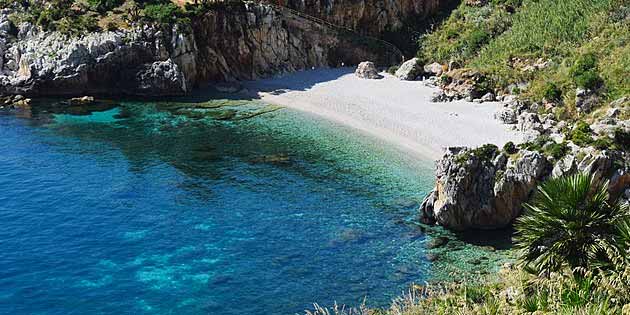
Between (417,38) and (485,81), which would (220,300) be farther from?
(417,38)

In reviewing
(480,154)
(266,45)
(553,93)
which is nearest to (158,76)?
(266,45)

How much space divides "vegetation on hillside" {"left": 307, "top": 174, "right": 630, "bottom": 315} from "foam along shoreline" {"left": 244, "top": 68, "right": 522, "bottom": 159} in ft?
85.4

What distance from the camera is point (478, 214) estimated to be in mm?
40062

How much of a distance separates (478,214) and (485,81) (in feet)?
99.0

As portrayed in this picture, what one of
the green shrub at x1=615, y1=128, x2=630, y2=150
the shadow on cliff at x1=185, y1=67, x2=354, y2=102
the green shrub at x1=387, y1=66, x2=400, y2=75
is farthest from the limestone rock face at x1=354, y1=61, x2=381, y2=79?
the green shrub at x1=615, y1=128, x2=630, y2=150

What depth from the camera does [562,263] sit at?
26391 millimetres

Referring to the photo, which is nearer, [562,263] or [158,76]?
[562,263]

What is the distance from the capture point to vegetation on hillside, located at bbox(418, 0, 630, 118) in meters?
58.6

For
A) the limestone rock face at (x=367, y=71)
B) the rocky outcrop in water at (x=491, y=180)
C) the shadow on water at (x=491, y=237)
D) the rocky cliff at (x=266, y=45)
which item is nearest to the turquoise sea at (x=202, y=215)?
the shadow on water at (x=491, y=237)

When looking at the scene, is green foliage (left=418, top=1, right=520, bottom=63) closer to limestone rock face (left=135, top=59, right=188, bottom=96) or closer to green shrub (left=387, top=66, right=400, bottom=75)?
green shrub (left=387, top=66, right=400, bottom=75)

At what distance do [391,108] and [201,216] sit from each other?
2749 centimetres

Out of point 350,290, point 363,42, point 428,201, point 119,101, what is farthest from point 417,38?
point 350,290

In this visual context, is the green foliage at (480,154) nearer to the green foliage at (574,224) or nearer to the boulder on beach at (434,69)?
the green foliage at (574,224)

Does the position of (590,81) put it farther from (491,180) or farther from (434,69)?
(491,180)
